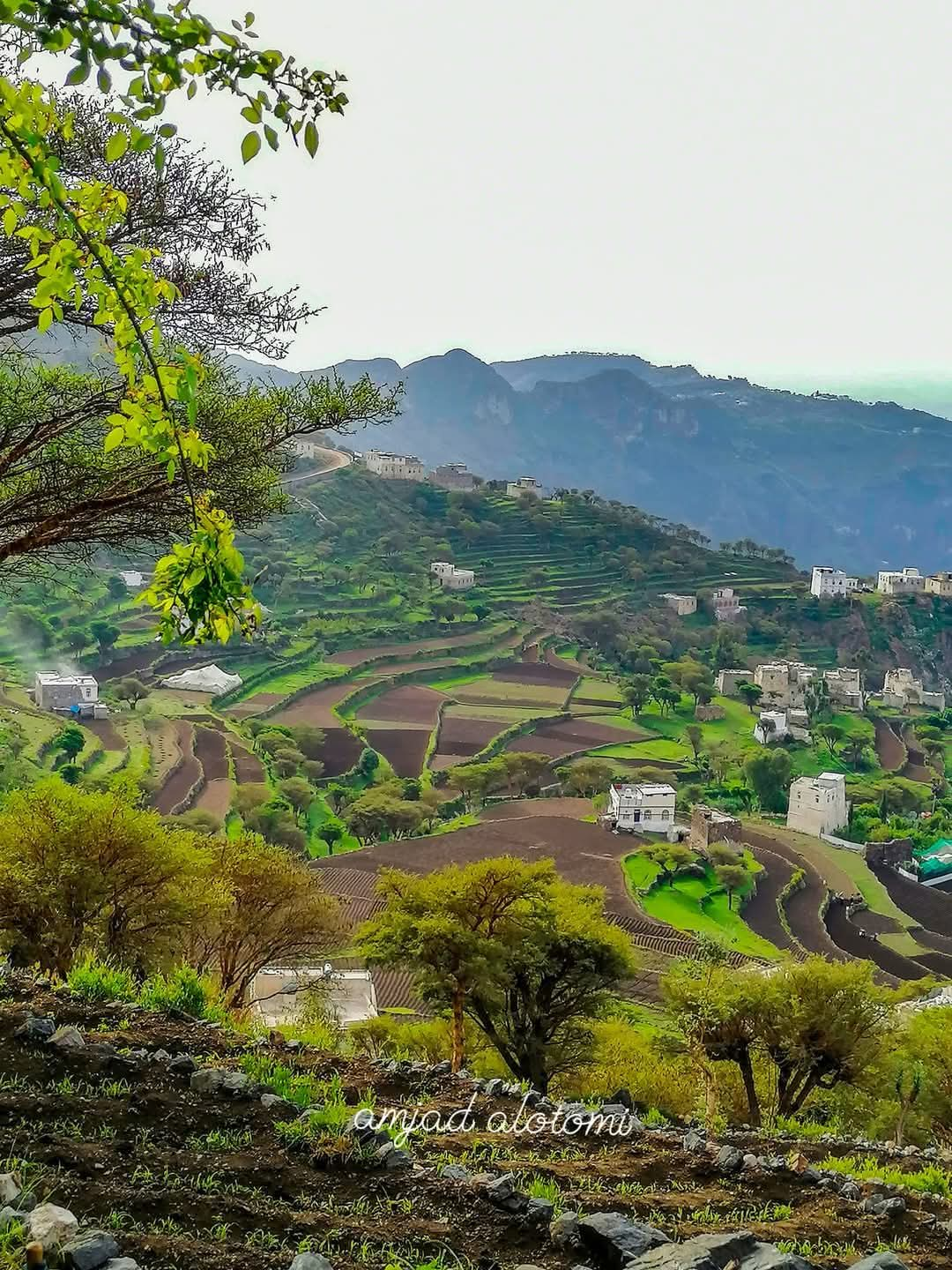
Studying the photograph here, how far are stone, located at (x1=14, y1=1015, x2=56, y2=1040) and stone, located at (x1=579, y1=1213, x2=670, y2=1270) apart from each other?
2.52 meters

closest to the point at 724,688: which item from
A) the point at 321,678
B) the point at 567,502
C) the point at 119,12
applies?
the point at 321,678

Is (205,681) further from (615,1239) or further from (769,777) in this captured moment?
(615,1239)

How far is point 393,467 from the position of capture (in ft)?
272

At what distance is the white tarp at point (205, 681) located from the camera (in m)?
43.5

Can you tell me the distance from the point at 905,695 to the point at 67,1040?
6428 cm

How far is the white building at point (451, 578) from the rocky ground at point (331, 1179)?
60.0m

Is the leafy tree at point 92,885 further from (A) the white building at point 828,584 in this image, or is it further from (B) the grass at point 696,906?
(A) the white building at point 828,584

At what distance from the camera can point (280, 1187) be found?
10.9 ft

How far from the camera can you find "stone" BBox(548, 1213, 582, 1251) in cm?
317

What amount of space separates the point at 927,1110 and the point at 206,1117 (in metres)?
11.0

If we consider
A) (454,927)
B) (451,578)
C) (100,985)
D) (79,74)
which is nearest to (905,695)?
(451,578)

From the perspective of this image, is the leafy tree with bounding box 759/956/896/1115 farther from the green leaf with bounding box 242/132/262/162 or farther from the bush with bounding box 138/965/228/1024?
the green leaf with bounding box 242/132/262/162

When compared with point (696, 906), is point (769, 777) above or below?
above

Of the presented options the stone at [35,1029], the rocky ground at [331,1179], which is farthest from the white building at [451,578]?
the stone at [35,1029]
